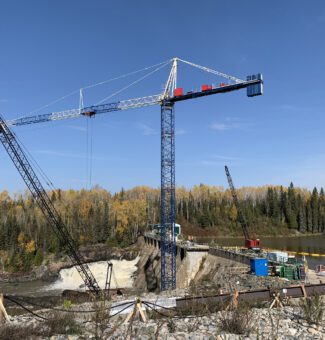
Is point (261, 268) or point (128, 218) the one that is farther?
point (128, 218)

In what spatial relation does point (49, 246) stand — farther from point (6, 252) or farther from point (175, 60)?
point (175, 60)

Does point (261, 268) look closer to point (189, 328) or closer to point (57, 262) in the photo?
point (189, 328)

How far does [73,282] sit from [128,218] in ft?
155

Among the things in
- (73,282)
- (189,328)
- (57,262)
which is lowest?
(73,282)

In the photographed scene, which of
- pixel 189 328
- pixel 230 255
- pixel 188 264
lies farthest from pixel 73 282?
pixel 189 328

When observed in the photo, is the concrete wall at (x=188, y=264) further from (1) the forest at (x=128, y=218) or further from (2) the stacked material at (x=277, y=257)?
(1) the forest at (x=128, y=218)

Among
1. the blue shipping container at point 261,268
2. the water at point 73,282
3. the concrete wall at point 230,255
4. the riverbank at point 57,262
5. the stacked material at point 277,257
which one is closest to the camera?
the blue shipping container at point 261,268

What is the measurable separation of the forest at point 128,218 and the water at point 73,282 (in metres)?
18.8

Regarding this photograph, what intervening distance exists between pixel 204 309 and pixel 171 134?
134 feet

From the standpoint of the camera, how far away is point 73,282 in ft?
266

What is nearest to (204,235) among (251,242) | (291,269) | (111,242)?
(111,242)

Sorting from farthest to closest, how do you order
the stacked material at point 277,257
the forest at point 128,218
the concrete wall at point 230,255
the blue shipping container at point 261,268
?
1. the forest at point 128,218
2. the concrete wall at point 230,255
3. the stacked material at point 277,257
4. the blue shipping container at point 261,268

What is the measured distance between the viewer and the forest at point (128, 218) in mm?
110062

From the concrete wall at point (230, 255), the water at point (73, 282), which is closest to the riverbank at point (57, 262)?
the water at point (73, 282)
